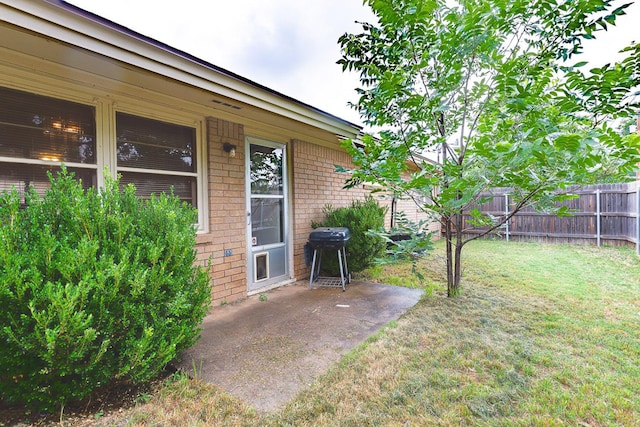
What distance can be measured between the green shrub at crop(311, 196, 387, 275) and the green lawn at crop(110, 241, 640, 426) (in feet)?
4.43

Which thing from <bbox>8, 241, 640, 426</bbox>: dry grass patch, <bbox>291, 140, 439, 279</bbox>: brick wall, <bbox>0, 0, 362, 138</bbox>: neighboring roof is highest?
<bbox>0, 0, 362, 138</bbox>: neighboring roof

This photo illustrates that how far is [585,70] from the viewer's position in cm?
285

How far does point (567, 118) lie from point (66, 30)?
4252 mm

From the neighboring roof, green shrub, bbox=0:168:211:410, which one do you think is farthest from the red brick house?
green shrub, bbox=0:168:211:410

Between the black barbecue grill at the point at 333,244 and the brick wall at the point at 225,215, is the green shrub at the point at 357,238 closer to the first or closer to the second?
the black barbecue grill at the point at 333,244

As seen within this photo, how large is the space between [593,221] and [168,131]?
11.0m

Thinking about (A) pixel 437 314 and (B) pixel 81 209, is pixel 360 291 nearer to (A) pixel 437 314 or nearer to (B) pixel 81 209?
(A) pixel 437 314

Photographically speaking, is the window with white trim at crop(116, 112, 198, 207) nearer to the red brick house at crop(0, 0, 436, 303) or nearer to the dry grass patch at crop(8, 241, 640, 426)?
the red brick house at crop(0, 0, 436, 303)

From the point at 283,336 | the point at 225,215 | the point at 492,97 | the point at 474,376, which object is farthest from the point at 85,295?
the point at 492,97

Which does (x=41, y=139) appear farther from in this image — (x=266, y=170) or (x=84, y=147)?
(x=266, y=170)

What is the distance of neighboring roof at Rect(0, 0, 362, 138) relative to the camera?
1851 mm

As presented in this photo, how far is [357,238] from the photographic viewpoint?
495 centimetres

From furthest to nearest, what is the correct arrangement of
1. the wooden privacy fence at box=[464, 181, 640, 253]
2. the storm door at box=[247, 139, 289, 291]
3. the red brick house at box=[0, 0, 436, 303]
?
1. the wooden privacy fence at box=[464, 181, 640, 253]
2. the storm door at box=[247, 139, 289, 291]
3. the red brick house at box=[0, 0, 436, 303]

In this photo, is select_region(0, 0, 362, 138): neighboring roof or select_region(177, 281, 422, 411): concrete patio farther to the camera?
select_region(177, 281, 422, 411): concrete patio
